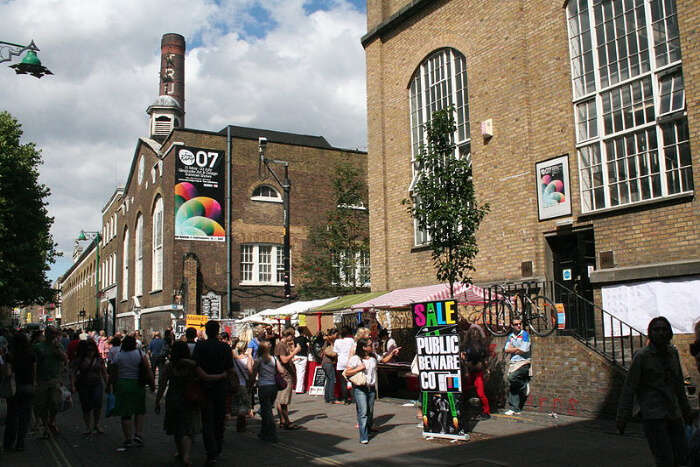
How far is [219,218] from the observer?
32500 mm

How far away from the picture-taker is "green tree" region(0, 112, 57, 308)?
102ft

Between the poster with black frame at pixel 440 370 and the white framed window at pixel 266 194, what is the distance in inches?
978

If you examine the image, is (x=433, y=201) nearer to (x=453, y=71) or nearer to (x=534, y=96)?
(x=534, y=96)

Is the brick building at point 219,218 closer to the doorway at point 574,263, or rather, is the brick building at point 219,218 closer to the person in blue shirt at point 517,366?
the doorway at point 574,263

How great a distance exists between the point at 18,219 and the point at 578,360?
96.4 ft

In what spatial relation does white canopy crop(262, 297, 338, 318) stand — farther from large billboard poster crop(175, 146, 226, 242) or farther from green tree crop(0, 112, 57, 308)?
green tree crop(0, 112, 57, 308)

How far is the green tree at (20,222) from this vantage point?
30969 millimetres

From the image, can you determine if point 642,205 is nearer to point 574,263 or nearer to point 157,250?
point 574,263

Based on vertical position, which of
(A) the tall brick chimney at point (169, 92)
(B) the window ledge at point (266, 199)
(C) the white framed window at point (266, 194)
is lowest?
(B) the window ledge at point (266, 199)

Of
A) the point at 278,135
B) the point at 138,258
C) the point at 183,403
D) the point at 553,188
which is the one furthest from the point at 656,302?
the point at 138,258

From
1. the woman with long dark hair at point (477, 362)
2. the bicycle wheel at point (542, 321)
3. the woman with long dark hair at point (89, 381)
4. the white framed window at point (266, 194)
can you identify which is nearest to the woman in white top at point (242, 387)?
the woman with long dark hair at point (89, 381)

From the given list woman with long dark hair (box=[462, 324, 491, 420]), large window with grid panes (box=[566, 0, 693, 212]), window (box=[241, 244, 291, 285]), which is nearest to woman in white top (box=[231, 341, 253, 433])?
woman with long dark hair (box=[462, 324, 491, 420])

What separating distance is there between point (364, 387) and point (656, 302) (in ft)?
22.6

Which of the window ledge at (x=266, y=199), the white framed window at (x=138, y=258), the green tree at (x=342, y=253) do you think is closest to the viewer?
the green tree at (x=342, y=253)
